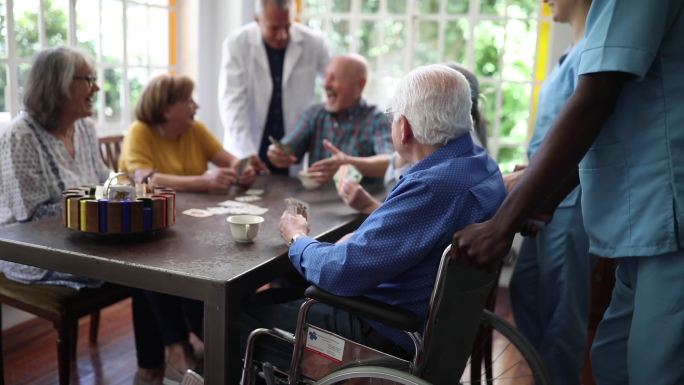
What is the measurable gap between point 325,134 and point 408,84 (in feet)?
4.64

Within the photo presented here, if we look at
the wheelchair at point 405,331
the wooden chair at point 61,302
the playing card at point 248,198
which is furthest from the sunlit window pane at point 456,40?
the wheelchair at point 405,331

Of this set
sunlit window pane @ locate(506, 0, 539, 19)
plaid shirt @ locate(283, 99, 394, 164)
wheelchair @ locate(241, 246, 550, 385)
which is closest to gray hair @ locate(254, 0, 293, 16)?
plaid shirt @ locate(283, 99, 394, 164)

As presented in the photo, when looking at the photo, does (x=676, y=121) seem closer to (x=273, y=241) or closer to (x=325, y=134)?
(x=273, y=241)

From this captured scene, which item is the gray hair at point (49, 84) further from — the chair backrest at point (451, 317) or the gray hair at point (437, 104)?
the chair backrest at point (451, 317)

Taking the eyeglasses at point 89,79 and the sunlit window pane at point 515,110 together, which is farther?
the sunlit window pane at point 515,110

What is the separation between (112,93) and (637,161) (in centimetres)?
279

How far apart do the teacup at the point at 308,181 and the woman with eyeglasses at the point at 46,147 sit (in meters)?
0.80

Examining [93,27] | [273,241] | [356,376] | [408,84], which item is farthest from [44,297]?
[93,27]

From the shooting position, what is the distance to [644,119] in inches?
50.2

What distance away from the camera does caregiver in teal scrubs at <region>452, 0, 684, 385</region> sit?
1228mm

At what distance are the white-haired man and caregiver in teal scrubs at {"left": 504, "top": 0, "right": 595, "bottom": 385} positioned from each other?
624mm

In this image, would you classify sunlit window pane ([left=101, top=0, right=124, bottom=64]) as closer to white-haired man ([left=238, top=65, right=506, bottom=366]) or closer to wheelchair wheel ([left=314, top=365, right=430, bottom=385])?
white-haired man ([left=238, top=65, right=506, bottom=366])

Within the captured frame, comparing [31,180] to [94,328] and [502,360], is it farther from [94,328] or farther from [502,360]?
[502,360]

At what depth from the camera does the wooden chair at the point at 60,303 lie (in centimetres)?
194
